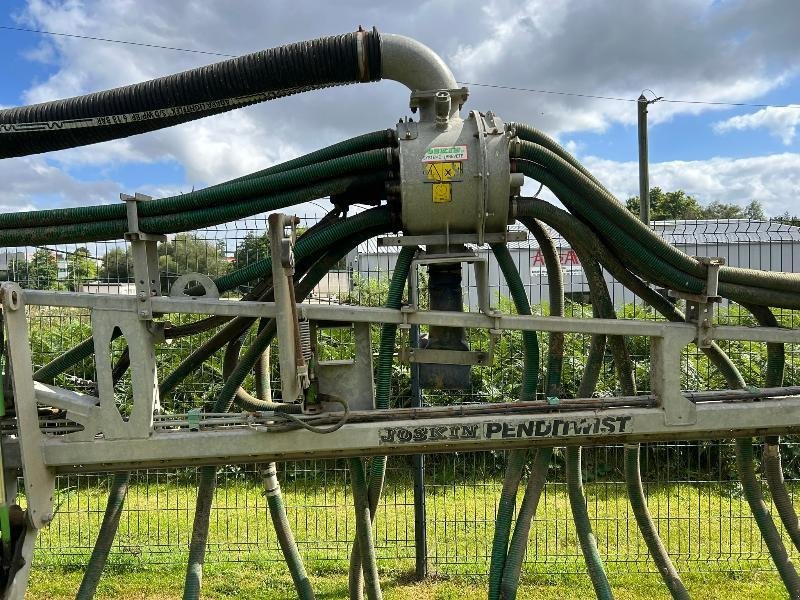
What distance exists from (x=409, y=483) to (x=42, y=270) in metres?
3.68

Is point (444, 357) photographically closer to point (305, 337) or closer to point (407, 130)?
point (305, 337)

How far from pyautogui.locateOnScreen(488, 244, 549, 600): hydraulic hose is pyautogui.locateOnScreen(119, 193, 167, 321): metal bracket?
4.54ft

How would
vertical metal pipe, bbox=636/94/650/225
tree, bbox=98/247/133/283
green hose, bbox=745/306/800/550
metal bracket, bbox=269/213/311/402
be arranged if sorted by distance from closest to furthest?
metal bracket, bbox=269/213/311/402, green hose, bbox=745/306/800/550, tree, bbox=98/247/133/283, vertical metal pipe, bbox=636/94/650/225

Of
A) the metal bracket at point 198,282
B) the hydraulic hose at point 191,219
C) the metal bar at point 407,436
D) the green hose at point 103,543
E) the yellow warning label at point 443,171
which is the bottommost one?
the green hose at point 103,543

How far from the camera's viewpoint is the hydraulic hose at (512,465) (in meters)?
2.70

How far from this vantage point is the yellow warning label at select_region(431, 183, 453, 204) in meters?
2.46

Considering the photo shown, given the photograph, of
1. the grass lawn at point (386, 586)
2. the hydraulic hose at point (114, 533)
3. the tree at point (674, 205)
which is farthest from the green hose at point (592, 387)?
the tree at point (674, 205)

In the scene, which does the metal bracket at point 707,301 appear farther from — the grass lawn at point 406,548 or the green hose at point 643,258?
the grass lawn at point 406,548

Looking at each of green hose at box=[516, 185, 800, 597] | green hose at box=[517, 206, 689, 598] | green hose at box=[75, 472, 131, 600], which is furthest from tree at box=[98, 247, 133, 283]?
green hose at box=[516, 185, 800, 597]

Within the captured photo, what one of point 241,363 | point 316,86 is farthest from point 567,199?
point 241,363

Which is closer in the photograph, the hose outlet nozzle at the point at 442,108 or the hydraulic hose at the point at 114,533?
the hose outlet nozzle at the point at 442,108

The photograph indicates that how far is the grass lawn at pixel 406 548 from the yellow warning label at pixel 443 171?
3.04 meters

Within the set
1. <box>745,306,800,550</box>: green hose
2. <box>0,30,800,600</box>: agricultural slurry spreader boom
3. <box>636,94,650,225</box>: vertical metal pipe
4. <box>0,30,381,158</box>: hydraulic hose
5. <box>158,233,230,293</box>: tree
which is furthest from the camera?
<box>636,94,650,225</box>: vertical metal pipe

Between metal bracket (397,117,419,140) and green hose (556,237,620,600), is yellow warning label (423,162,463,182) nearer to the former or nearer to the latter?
metal bracket (397,117,419,140)
